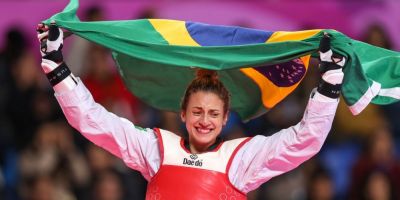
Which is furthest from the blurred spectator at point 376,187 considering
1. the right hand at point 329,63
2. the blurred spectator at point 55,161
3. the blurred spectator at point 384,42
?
the right hand at point 329,63

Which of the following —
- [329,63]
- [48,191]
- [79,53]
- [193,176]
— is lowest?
[48,191]

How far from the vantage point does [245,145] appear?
5.48 meters

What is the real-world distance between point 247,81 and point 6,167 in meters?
3.83

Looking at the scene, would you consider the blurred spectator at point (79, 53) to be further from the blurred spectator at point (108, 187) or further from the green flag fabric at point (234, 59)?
the green flag fabric at point (234, 59)

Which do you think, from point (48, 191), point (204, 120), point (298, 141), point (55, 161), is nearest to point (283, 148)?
→ point (298, 141)

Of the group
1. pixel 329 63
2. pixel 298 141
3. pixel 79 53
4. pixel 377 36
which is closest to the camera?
pixel 329 63

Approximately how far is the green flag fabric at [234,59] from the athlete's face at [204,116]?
0.17 meters

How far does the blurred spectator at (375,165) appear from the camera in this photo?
8508mm

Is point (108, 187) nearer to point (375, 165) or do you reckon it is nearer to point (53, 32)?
point (375, 165)

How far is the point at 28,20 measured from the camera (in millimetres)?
9820

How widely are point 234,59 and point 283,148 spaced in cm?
52

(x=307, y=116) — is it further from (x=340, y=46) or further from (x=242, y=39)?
(x=242, y=39)

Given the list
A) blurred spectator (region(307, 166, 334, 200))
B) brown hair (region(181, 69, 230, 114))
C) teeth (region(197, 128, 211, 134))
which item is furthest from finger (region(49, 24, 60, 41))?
blurred spectator (region(307, 166, 334, 200))

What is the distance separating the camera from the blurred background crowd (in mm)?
8539
